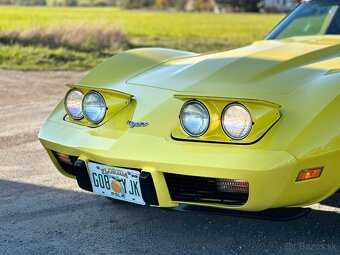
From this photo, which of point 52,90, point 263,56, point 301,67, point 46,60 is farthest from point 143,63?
point 46,60

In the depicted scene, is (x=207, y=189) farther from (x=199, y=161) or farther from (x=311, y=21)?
(x=311, y=21)

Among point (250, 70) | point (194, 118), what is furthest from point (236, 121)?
point (250, 70)

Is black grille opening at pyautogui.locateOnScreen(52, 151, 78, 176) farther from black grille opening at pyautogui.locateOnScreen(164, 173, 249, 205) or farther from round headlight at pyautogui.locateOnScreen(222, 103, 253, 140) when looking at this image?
round headlight at pyautogui.locateOnScreen(222, 103, 253, 140)

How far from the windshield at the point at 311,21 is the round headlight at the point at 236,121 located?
223 cm

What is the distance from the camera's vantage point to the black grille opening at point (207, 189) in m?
2.94

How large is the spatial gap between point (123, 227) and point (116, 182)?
660 millimetres

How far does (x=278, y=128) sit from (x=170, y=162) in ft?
2.00

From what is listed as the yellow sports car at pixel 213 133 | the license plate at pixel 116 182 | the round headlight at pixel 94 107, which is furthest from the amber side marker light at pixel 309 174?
the round headlight at pixel 94 107

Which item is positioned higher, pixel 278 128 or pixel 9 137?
pixel 278 128

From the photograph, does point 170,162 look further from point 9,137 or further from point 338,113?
point 9,137

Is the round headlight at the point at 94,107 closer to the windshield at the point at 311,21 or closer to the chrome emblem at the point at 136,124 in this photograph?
the chrome emblem at the point at 136,124

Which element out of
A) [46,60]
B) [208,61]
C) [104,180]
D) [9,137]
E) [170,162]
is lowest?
[46,60]

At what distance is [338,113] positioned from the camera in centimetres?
295

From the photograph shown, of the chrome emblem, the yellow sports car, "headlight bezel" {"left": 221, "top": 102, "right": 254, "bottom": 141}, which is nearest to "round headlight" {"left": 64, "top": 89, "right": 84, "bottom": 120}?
the yellow sports car
